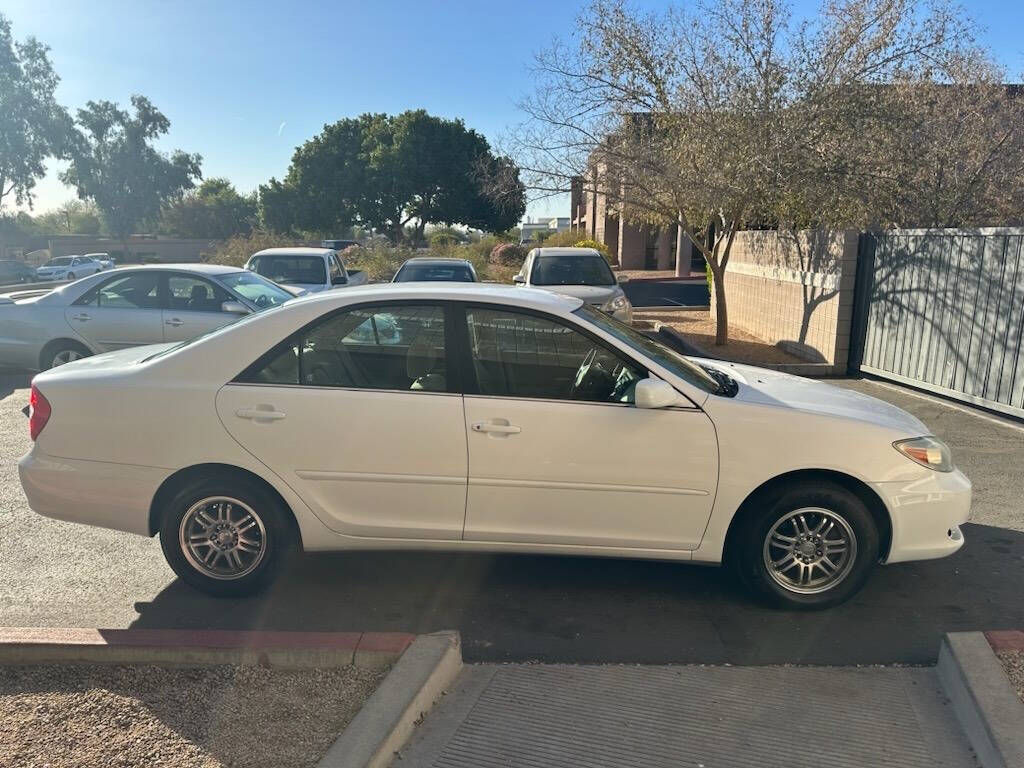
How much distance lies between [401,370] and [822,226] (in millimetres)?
10710

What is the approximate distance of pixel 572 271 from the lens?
12820 mm

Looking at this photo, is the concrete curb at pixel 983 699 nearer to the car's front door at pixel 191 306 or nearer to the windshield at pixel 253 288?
the windshield at pixel 253 288

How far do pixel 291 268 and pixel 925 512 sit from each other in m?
11.1

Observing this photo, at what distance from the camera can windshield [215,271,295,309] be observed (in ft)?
29.7


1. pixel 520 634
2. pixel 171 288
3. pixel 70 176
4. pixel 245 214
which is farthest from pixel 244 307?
pixel 245 214

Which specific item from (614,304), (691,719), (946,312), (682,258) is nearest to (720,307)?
(614,304)

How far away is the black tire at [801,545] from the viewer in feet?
12.2

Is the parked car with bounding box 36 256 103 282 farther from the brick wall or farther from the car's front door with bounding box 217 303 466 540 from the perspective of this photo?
the car's front door with bounding box 217 303 466 540

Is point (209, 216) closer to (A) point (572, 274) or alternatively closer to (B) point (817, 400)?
(A) point (572, 274)

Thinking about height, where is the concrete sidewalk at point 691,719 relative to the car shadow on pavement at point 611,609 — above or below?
above

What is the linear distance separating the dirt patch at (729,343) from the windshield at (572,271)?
6.99ft

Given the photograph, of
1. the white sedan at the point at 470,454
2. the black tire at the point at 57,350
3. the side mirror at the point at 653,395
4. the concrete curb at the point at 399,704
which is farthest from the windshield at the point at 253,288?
the concrete curb at the point at 399,704

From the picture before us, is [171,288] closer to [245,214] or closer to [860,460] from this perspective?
[860,460]

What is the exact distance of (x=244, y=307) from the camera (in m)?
8.77
